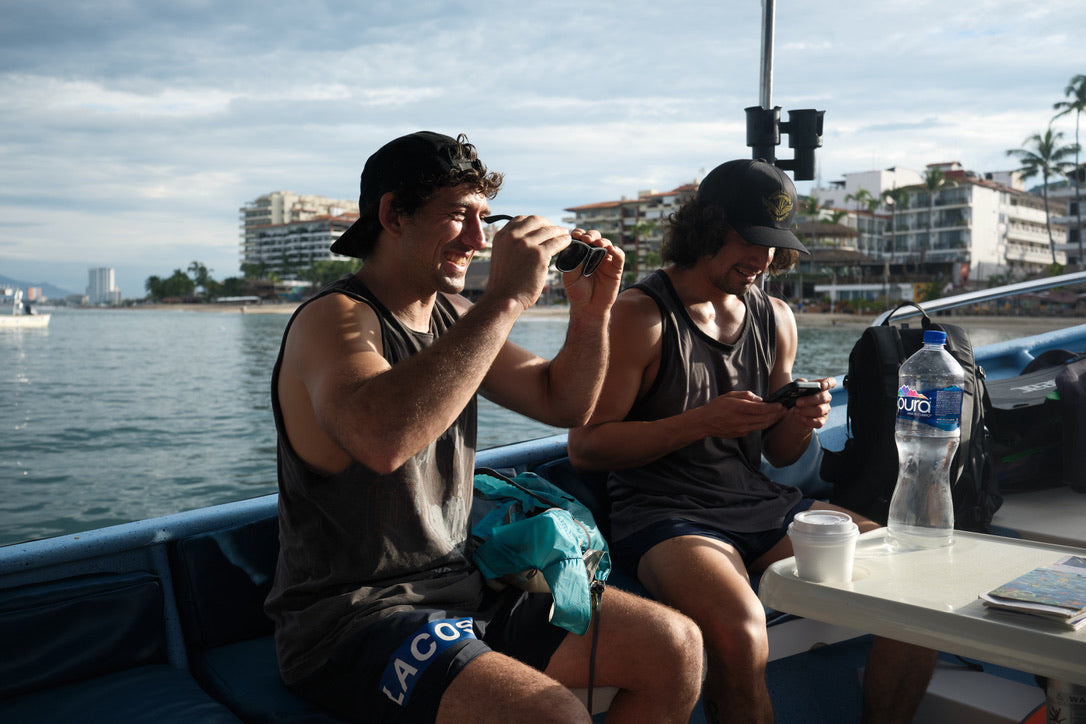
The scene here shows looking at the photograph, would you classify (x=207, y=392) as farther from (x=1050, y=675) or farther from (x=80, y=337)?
(x=80, y=337)

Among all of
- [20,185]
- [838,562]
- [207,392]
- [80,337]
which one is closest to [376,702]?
[838,562]

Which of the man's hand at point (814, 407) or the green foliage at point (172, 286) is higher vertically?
the green foliage at point (172, 286)

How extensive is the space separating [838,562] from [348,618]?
88 cm

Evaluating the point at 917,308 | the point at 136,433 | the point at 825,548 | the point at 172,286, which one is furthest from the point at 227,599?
the point at 172,286

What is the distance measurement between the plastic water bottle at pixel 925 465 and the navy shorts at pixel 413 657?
0.79 m

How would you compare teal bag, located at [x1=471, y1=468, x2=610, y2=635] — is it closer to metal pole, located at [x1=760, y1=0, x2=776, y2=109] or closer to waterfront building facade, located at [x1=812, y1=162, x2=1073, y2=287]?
metal pole, located at [x1=760, y1=0, x2=776, y2=109]

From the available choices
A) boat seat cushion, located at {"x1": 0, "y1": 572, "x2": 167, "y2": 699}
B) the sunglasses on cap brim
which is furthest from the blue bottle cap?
boat seat cushion, located at {"x1": 0, "y1": 572, "x2": 167, "y2": 699}

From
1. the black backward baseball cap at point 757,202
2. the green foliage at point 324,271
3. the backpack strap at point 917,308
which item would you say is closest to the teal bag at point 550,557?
the black backward baseball cap at point 757,202

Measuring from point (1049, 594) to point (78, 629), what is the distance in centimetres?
189

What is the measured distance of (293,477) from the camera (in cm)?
166

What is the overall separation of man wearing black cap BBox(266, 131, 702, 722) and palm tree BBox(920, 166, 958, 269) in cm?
7909

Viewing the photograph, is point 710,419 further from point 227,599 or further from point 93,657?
point 93,657

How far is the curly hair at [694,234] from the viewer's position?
2.54 meters

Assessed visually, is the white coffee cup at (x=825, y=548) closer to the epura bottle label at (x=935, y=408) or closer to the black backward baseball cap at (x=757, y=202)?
the epura bottle label at (x=935, y=408)
